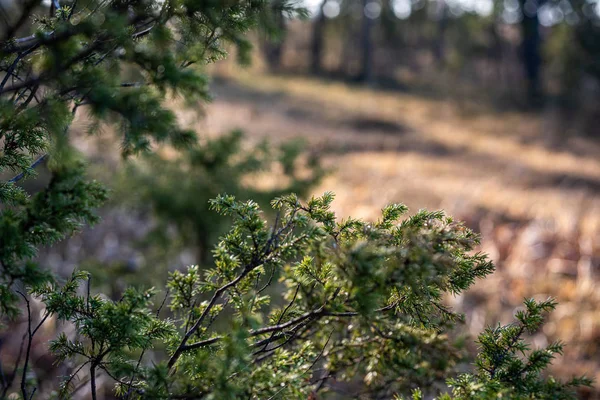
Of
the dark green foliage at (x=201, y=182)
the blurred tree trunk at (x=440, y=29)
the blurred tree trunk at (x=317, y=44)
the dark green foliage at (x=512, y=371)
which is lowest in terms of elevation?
the dark green foliage at (x=512, y=371)

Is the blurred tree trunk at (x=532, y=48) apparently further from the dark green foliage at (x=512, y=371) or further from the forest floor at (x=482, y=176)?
the dark green foliage at (x=512, y=371)

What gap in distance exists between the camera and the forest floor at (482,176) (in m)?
5.77

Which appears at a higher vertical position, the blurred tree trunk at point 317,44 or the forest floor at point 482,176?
the blurred tree trunk at point 317,44

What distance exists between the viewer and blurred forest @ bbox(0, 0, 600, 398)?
17.9 ft

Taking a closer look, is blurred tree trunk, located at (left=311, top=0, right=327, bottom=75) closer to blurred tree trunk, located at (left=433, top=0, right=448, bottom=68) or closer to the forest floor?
the forest floor

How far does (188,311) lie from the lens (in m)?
1.51

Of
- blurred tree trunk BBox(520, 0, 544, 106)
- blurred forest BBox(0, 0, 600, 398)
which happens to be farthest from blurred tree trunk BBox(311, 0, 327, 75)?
blurred tree trunk BBox(520, 0, 544, 106)

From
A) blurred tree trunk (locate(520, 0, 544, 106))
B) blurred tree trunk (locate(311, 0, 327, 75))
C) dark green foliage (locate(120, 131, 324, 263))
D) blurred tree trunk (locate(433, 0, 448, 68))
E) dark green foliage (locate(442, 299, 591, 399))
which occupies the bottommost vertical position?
dark green foliage (locate(442, 299, 591, 399))

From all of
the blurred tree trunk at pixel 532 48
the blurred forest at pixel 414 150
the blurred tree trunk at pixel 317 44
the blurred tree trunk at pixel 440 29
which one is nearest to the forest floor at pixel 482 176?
the blurred forest at pixel 414 150

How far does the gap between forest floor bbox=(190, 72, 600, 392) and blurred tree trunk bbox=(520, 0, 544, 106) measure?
186 inches

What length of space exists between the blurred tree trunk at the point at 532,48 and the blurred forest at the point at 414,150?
10 centimetres

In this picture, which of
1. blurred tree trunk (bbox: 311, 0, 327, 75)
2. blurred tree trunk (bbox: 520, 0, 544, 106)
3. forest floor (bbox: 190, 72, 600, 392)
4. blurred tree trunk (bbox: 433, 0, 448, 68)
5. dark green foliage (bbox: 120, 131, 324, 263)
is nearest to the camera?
dark green foliage (bbox: 120, 131, 324, 263)

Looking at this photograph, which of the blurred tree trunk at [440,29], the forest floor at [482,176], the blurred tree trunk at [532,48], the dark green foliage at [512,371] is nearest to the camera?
the dark green foliage at [512,371]

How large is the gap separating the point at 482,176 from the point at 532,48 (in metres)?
19.5
